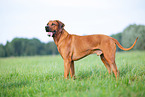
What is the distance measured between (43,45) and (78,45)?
4213 centimetres

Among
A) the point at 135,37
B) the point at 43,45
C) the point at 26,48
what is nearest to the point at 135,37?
the point at 135,37

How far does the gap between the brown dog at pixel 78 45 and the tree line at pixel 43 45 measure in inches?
1035

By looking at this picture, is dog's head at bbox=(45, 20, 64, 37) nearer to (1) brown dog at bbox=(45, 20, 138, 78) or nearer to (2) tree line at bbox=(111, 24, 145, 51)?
(1) brown dog at bbox=(45, 20, 138, 78)

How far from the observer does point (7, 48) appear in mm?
Answer: 35531

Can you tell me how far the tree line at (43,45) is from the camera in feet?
95.8

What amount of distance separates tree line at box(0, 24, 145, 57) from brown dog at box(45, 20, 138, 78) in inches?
1035

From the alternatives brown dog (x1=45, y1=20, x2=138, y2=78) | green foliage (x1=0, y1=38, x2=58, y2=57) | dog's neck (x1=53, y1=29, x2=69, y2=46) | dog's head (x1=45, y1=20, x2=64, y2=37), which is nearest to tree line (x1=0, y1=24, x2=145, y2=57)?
green foliage (x1=0, y1=38, x2=58, y2=57)

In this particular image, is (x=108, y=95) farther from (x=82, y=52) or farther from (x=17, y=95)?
(x=17, y=95)

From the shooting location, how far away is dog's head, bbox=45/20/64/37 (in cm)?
475

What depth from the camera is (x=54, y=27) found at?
4809 millimetres

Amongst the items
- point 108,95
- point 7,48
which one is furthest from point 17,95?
point 7,48

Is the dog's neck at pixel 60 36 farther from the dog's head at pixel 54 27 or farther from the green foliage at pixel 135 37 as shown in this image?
the green foliage at pixel 135 37

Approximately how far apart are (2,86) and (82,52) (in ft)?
10.9

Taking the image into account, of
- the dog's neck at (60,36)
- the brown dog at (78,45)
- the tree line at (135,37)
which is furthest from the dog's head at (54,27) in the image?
the tree line at (135,37)
